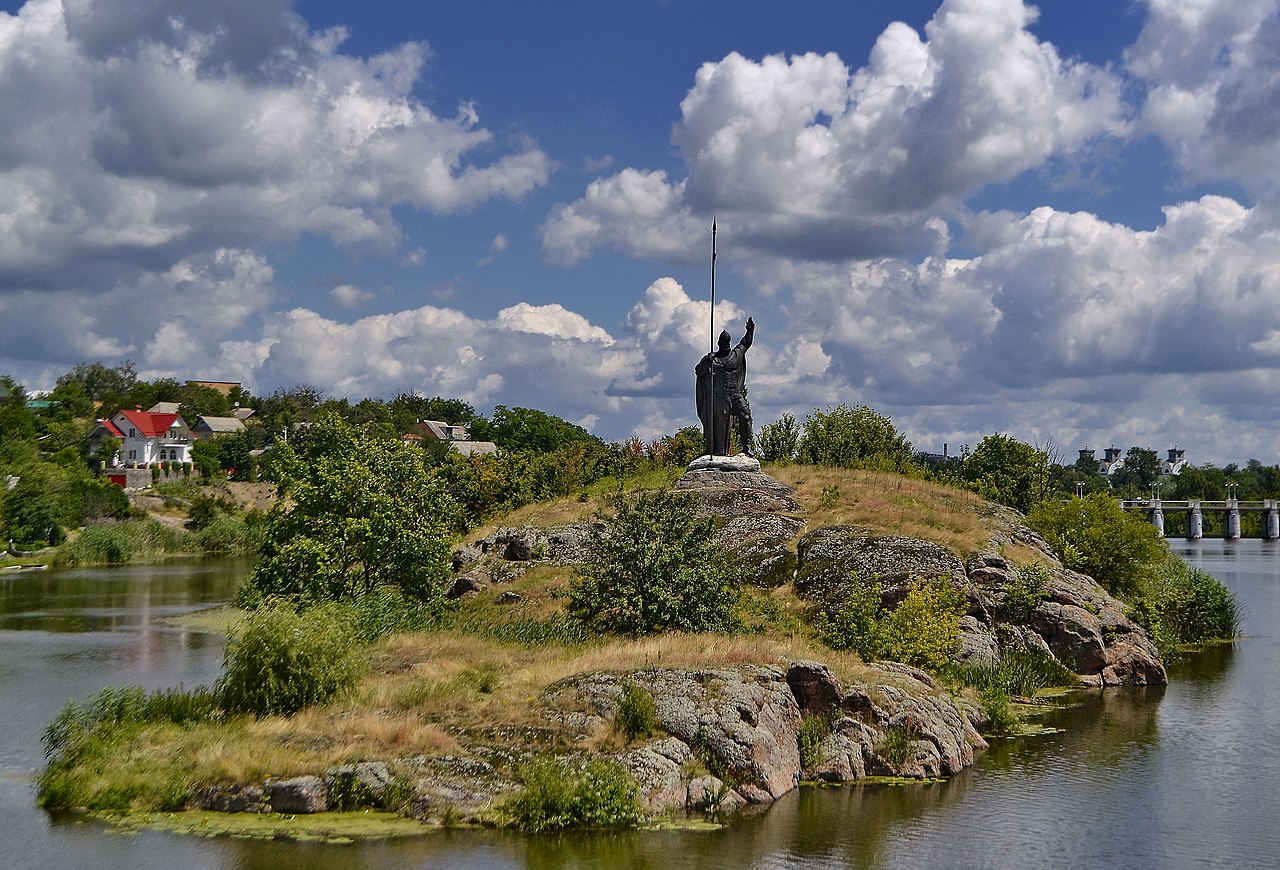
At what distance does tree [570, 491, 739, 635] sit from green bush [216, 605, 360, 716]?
9771 millimetres

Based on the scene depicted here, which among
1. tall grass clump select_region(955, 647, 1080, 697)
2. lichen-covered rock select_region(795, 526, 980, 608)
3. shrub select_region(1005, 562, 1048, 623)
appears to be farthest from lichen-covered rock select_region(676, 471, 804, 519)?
tall grass clump select_region(955, 647, 1080, 697)

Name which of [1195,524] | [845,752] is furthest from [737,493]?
[1195,524]

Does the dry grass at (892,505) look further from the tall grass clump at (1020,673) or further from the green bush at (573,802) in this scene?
the green bush at (573,802)

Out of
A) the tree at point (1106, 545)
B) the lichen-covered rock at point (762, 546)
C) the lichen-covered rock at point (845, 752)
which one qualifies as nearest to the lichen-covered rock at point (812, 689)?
the lichen-covered rock at point (845, 752)

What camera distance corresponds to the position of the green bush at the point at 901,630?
34906 millimetres

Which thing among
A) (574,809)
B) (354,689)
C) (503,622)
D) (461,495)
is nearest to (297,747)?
(354,689)

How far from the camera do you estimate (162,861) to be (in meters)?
19.9

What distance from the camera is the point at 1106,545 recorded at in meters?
51.6

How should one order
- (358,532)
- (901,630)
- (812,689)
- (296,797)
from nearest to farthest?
1. (296,797)
2. (812,689)
3. (901,630)
4. (358,532)

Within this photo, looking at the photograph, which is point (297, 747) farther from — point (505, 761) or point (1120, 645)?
point (1120, 645)

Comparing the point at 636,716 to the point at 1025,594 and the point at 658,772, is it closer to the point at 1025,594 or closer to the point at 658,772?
the point at 658,772

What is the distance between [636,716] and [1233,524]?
599 ft

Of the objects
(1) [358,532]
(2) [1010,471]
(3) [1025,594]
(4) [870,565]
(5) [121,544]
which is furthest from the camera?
(5) [121,544]

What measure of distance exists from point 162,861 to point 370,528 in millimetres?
22562
